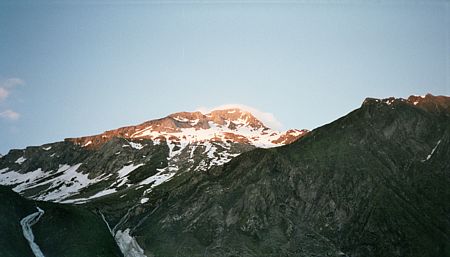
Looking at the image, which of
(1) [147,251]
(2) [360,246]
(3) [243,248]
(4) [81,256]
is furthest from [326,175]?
(4) [81,256]

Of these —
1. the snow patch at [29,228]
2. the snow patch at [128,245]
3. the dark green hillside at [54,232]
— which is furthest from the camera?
the snow patch at [128,245]

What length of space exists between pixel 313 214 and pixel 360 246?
22.9 metres

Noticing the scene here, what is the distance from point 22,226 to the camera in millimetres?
137125

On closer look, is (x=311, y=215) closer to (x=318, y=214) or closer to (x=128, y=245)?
(x=318, y=214)

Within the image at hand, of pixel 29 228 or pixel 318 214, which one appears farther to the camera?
pixel 318 214

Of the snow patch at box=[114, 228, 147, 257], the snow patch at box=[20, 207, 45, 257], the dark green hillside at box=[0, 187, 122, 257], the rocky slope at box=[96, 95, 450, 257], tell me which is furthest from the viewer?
the rocky slope at box=[96, 95, 450, 257]

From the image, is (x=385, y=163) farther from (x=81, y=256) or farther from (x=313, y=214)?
(x=81, y=256)

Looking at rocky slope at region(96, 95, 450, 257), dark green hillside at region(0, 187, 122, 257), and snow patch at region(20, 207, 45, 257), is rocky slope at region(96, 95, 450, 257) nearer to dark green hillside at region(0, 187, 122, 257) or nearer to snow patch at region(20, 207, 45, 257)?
dark green hillside at region(0, 187, 122, 257)

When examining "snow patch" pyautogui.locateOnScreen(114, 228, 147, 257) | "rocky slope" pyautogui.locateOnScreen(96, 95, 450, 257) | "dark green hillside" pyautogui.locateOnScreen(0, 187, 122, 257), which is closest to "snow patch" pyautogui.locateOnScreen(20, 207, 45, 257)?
"dark green hillside" pyautogui.locateOnScreen(0, 187, 122, 257)

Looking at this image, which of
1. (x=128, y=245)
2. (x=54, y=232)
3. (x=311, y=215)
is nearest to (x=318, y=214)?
(x=311, y=215)

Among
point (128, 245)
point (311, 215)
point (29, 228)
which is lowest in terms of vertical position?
point (311, 215)

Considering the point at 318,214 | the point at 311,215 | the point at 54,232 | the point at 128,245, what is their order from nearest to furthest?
the point at 54,232, the point at 128,245, the point at 318,214, the point at 311,215

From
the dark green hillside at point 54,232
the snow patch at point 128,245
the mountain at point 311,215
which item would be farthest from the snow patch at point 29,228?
the snow patch at point 128,245

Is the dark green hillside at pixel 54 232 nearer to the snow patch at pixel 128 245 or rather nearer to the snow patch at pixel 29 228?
the snow patch at pixel 29 228
